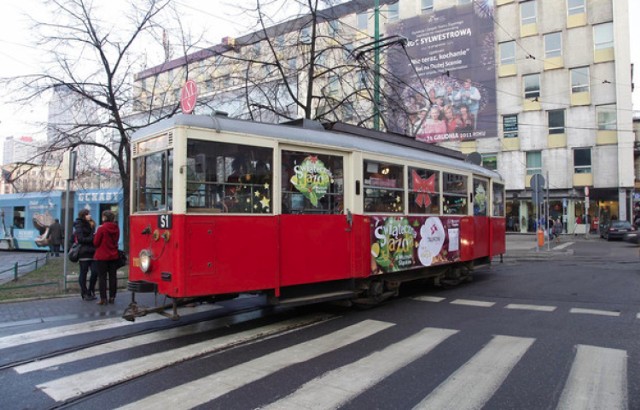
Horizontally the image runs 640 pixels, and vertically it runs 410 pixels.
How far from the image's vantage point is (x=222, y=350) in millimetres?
5500

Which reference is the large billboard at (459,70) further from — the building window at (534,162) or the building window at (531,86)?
the building window at (534,162)

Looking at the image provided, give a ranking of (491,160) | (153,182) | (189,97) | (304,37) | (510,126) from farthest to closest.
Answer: (491,160) < (510,126) < (304,37) < (189,97) < (153,182)

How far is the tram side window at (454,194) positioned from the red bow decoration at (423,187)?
0.53 metres

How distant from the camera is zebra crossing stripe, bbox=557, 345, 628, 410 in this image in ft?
12.5

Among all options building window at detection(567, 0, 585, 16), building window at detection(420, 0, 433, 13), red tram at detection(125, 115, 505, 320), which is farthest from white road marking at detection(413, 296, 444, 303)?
building window at detection(420, 0, 433, 13)

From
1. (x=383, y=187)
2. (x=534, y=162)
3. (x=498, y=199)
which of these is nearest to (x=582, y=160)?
(x=534, y=162)

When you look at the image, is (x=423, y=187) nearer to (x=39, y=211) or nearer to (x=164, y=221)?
(x=164, y=221)

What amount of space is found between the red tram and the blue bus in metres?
13.2

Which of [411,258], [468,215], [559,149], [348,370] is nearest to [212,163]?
[348,370]

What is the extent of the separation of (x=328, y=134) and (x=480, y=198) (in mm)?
5770

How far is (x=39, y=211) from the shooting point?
819 inches

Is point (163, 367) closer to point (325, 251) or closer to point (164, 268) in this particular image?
point (164, 268)

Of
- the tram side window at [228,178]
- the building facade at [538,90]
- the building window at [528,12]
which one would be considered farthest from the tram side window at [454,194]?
the building window at [528,12]

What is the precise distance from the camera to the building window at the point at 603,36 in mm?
31303
